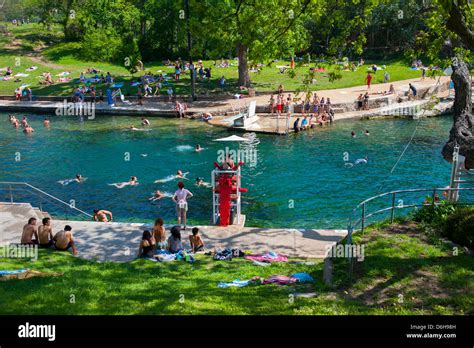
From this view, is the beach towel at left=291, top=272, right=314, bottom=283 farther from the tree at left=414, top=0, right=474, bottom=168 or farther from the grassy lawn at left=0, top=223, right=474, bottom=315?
the tree at left=414, top=0, right=474, bottom=168

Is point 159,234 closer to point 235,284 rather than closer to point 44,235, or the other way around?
point 44,235

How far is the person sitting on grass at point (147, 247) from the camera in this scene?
46.6 ft

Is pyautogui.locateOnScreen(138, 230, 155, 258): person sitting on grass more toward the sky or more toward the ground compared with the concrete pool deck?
more toward the sky

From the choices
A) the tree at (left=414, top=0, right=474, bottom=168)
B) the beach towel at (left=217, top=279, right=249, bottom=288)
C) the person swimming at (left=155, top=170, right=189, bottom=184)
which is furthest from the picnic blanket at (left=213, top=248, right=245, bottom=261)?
the person swimming at (left=155, top=170, right=189, bottom=184)

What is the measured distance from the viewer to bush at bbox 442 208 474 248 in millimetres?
12641

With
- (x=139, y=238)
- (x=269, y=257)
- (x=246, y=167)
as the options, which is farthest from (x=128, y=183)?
(x=269, y=257)

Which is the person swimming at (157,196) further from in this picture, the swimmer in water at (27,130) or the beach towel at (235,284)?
the swimmer in water at (27,130)

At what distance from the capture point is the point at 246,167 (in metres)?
28.1

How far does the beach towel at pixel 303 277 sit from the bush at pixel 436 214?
4369 millimetres

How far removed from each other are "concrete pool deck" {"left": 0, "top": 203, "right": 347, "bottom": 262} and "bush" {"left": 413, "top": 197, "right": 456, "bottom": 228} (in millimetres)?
2545

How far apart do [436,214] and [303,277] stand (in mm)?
5033

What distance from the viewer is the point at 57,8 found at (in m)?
62.9
